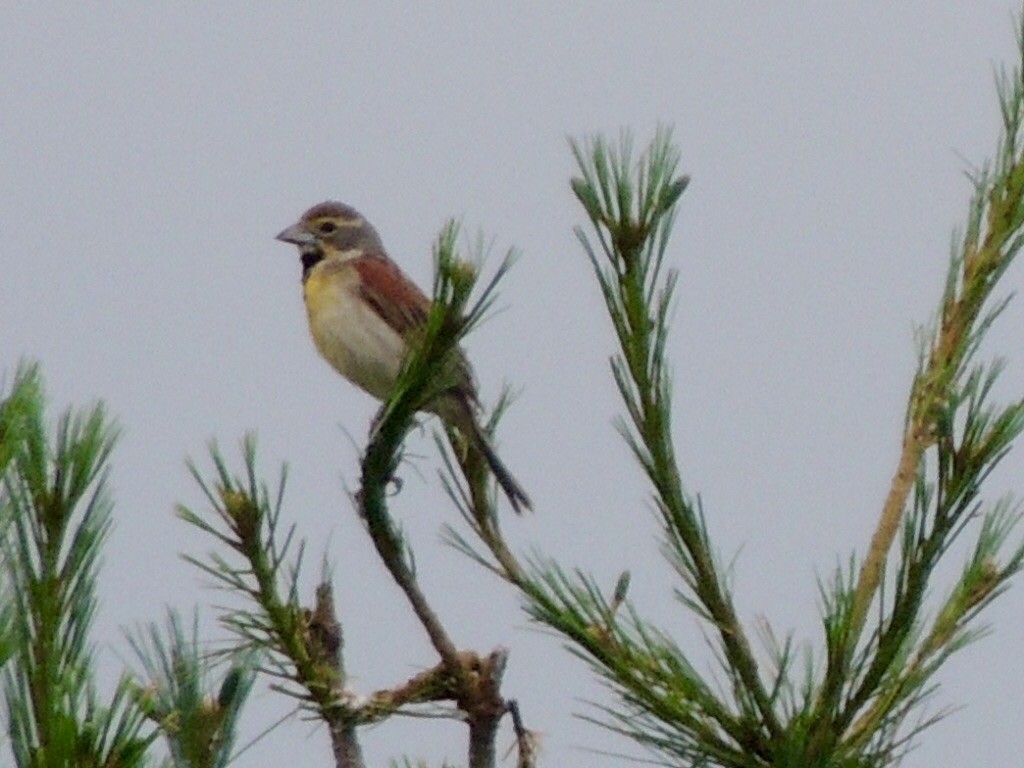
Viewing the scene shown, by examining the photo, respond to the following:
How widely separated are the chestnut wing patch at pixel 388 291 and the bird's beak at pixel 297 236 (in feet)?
1.85

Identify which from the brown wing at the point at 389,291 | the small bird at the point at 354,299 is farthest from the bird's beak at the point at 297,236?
the brown wing at the point at 389,291

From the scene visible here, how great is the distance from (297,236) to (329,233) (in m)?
0.12

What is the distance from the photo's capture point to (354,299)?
6.42m

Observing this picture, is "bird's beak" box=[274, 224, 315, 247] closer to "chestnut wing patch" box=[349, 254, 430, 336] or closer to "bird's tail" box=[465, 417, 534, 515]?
"chestnut wing patch" box=[349, 254, 430, 336]

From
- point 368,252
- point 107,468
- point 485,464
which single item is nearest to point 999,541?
point 485,464

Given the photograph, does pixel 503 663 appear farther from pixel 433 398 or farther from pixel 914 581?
pixel 914 581

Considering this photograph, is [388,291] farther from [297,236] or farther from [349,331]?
[297,236]

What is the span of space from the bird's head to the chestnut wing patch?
0.44 meters

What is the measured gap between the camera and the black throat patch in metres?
7.25

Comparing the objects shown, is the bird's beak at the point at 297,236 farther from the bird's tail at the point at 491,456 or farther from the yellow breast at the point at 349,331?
the bird's tail at the point at 491,456

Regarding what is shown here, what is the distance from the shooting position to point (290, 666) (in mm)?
2375

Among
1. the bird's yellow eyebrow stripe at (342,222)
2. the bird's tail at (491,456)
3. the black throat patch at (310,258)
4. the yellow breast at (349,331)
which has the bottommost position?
the bird's tail at (491,456)

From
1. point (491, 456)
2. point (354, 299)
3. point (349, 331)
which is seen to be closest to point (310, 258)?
point (354, 299)

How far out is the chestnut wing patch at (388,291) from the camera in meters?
6.05
